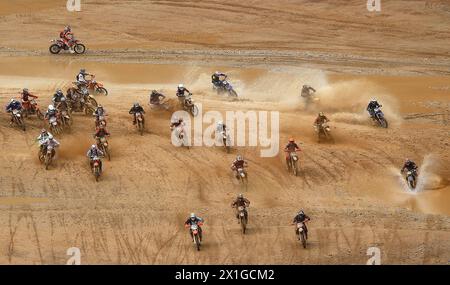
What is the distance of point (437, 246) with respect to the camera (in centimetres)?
3008

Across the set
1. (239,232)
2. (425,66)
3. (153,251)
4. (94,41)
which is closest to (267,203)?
(239,232)

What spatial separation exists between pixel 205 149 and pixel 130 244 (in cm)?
668

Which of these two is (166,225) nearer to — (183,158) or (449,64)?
(183,158)

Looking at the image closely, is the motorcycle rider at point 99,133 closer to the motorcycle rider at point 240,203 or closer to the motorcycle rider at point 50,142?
the motorcycle rider at point 50,142

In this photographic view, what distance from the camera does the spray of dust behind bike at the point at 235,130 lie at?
36.0m

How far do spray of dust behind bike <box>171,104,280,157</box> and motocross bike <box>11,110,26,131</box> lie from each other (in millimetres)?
5472

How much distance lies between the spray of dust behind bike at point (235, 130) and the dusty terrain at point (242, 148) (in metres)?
0.42

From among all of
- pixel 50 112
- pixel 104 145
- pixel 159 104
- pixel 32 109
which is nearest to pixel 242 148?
pixel 159 104

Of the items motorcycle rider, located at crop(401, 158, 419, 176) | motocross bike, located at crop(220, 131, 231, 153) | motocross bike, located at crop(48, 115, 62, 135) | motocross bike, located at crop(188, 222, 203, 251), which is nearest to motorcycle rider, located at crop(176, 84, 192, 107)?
motocross bike, located at crop(220, 131, 231, 153)

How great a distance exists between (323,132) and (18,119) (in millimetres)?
10992

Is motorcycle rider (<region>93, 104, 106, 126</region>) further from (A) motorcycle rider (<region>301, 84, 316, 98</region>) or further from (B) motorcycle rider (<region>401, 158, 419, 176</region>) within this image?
(B) motorcycle rider (<region>401, 158, 419, 176</region>)

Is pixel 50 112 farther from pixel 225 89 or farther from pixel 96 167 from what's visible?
pixel 225 89

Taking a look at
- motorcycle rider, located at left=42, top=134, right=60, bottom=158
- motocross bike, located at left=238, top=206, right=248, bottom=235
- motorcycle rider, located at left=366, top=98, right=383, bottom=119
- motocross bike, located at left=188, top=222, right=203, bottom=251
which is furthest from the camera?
motorcycle rider, located at left=366, top=98, right=383, bottom=119

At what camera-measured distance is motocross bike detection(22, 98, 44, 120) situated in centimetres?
3703
